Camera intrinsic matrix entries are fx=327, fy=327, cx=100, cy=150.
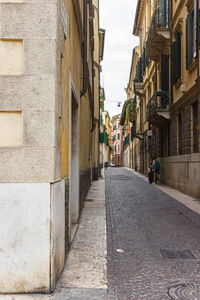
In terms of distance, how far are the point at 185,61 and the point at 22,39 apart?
10496mm

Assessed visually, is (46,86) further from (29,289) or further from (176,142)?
(176,142)

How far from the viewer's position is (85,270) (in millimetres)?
3969

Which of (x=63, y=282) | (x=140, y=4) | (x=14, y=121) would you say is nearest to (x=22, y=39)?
(x=14, y=121)

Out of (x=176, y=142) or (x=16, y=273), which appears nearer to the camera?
(x=16, y=273)

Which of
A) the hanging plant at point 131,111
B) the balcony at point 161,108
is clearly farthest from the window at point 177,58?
the hanging plant at point 131,111

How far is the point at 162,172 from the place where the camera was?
17.8 metres

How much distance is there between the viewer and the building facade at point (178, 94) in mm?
11698

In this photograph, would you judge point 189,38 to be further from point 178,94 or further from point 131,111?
point 131,111

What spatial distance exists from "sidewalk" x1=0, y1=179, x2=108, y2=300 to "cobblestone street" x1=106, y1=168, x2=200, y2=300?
0.41 ft

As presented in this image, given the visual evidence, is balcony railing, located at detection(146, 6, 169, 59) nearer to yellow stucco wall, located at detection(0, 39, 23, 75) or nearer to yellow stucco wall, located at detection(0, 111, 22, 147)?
yellow stucco wall, located at detection(0, 39, 23, 75)

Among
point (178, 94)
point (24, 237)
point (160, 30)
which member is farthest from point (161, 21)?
point (24, 237)

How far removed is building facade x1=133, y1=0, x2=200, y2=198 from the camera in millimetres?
11698

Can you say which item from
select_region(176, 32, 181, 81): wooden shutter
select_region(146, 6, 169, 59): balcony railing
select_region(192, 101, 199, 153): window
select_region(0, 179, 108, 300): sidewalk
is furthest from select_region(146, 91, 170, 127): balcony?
select_region(0, 179, 108, 300): sidewalk

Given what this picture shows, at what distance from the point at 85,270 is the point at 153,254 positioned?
122 cm
